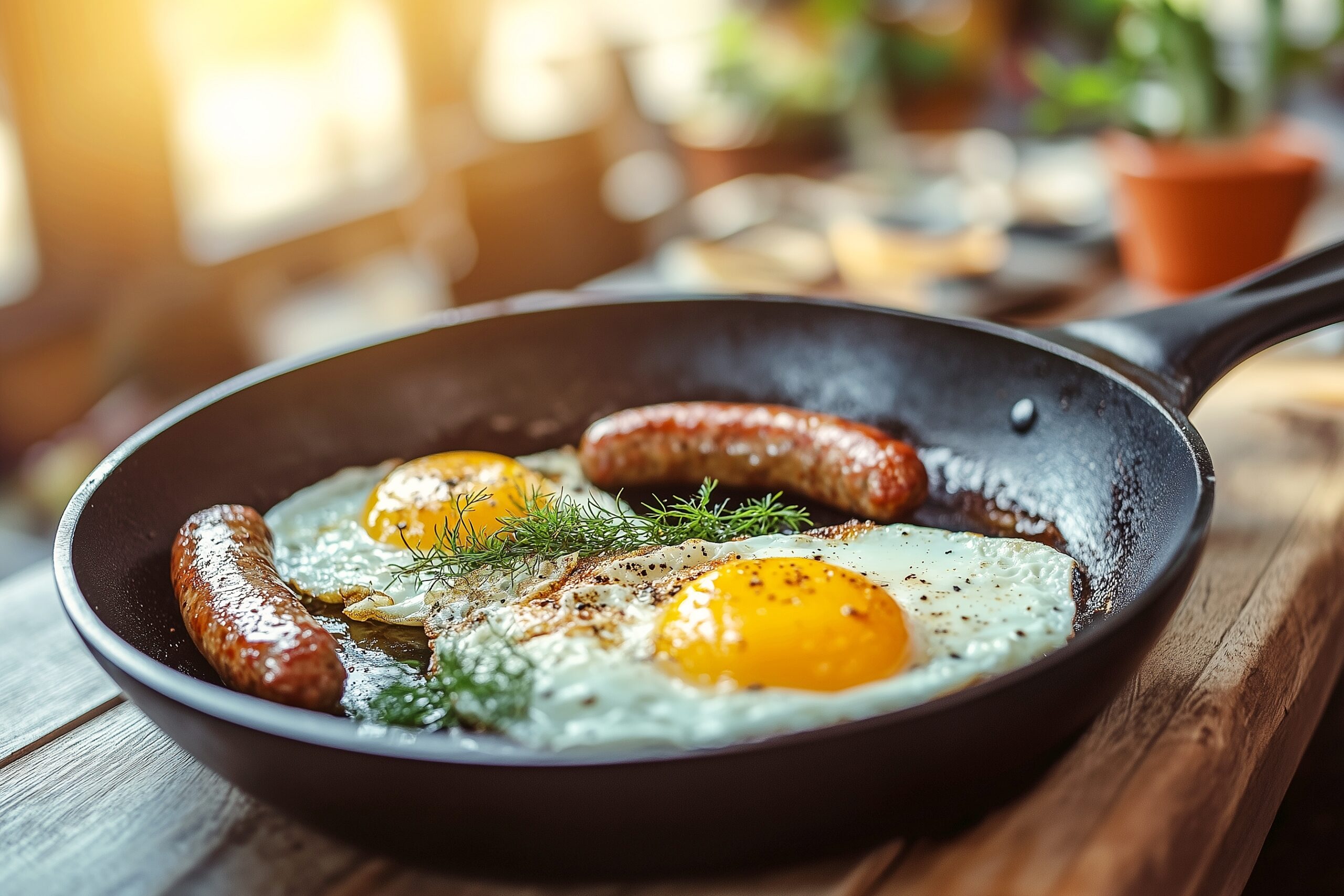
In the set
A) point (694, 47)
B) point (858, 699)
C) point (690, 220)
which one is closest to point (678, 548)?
point (858, 699)

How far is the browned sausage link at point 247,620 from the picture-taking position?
1.17 metres

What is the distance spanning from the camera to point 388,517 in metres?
1.66

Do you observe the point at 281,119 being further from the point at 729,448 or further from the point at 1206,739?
the point at 1206,739

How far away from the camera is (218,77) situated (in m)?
5.05

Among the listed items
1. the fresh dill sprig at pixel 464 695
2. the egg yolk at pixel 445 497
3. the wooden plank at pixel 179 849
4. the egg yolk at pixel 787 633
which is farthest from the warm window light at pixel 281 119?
the egg yolk at pixel 787 633

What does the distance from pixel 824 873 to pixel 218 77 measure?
16.8 ft

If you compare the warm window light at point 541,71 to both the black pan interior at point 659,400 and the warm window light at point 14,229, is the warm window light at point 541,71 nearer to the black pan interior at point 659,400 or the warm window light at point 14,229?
the warm window light at point 14,229

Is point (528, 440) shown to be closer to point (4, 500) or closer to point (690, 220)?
point (690, 220)

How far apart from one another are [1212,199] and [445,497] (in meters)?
1.92

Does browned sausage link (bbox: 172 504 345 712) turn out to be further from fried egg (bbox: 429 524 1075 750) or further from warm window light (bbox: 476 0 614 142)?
warm window light (bbox: 476 0 614 142)

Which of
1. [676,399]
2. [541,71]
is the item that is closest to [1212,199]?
[676,399]

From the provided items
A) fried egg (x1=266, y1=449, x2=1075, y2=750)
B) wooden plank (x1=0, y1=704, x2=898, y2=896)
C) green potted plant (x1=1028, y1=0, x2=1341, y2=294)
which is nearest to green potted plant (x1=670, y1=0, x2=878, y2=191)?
green potted plant (x1=1028, y1=0, x2=1341, y2=294)

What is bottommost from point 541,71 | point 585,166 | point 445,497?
point 445,497

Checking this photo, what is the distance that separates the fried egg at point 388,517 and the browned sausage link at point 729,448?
0.08m
